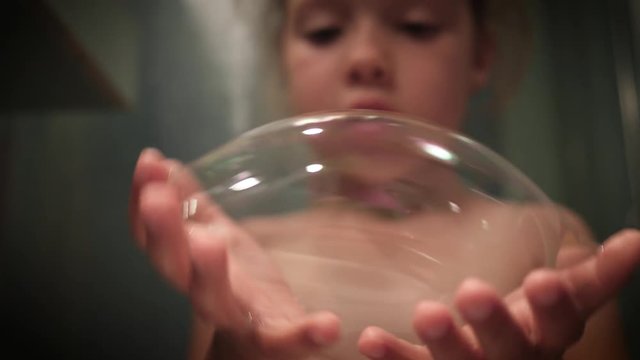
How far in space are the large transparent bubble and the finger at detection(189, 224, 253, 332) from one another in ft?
0.23

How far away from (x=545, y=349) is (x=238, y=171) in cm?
19

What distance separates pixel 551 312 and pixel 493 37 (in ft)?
1.59

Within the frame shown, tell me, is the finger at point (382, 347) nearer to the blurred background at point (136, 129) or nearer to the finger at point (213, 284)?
the finger at point (213, 284)

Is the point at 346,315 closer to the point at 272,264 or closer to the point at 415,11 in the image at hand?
the point at 272,264

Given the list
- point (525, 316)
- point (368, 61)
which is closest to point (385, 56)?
point (368, 61)

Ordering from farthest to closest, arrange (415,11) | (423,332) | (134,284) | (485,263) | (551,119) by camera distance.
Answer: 1. (551,119)
2. (134,284)
3. (415,11)
4. (485,263)
5. (423,332)

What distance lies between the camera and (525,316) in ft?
1.11

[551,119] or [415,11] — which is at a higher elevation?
[415,11]

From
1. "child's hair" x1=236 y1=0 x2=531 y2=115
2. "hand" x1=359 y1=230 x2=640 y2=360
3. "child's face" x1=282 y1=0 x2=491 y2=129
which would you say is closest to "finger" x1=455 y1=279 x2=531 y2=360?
"hand" x1=359 y1=230 x2=640 y2=360

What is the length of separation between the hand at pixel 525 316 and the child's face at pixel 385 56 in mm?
277

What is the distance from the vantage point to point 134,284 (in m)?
0.72

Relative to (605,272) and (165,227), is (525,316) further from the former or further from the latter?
(165,227)

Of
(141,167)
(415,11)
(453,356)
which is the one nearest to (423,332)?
(453,356)

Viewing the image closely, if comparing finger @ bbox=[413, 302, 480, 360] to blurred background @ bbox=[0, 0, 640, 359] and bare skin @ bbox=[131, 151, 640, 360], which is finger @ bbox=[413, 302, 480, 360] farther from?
blurred background @ bbox=[0, 0, 640, 359]
